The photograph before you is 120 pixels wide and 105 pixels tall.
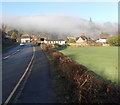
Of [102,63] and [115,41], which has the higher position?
[115,41]

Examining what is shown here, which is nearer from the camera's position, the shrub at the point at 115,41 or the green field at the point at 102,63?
the green field at the point at 102,63

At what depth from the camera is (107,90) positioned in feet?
23.2

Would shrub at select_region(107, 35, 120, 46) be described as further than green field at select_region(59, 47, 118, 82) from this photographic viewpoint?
Yes

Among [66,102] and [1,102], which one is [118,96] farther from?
[1,102]

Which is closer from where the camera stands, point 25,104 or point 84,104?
point 84,104

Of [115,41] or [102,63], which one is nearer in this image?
[102,63]

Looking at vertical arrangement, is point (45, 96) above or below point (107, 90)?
below

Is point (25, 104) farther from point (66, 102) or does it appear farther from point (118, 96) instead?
point (118, 96)

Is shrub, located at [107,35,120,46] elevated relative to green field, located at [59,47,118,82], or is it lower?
elevated

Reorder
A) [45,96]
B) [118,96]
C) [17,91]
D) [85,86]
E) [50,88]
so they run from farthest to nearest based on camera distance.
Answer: [50,88] < [17,91] < [45,96] < [85,86] < [118,96]

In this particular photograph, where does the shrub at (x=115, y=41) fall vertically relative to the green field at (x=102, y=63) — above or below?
above

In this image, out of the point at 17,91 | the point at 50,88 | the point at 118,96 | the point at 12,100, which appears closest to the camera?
the point at 118,96

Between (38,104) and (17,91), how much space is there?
7.15ft

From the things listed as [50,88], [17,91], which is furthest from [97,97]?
[17,91]
